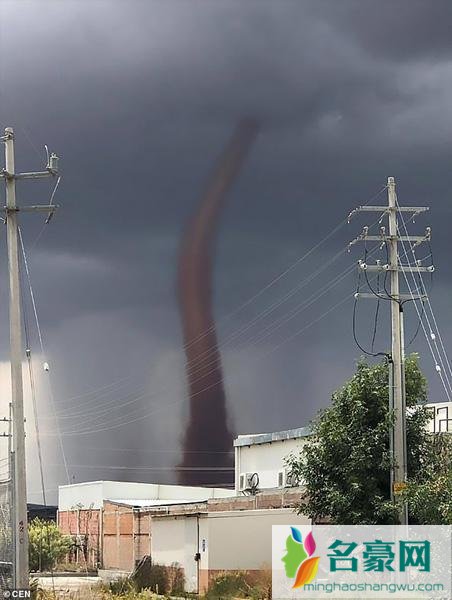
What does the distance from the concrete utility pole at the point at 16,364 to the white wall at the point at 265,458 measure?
27853 mm

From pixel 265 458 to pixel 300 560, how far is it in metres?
29.3

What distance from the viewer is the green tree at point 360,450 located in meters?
34.8

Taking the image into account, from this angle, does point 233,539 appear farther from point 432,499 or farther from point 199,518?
point 432,499

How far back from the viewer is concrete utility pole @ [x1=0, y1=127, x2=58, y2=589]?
26.8 m

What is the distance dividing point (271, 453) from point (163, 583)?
546 inches

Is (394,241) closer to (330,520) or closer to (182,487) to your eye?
(330,520)

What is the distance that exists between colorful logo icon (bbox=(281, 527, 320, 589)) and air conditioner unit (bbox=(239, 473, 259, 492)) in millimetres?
25022

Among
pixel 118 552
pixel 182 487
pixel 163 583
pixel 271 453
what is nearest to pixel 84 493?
pixel 182 487

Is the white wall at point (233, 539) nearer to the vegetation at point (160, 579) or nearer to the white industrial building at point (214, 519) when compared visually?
the white industrial building at point (214, 519)

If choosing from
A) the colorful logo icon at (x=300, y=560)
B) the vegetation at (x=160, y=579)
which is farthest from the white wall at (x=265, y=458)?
the colorful logo icon at (x=300, y=560)

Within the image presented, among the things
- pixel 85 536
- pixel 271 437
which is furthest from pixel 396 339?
pixel 85 536

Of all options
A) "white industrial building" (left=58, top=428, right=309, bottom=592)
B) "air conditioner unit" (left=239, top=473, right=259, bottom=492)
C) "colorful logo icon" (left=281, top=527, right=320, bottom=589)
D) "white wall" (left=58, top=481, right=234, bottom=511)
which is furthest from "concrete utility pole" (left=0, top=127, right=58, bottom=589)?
"white wall" (left=58, top=481, right=234, bottom=511)

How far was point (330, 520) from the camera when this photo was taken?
3644 cm

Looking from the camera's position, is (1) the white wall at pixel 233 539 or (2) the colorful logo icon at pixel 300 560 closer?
(2) the colorful logo icon at pixel 300 560
